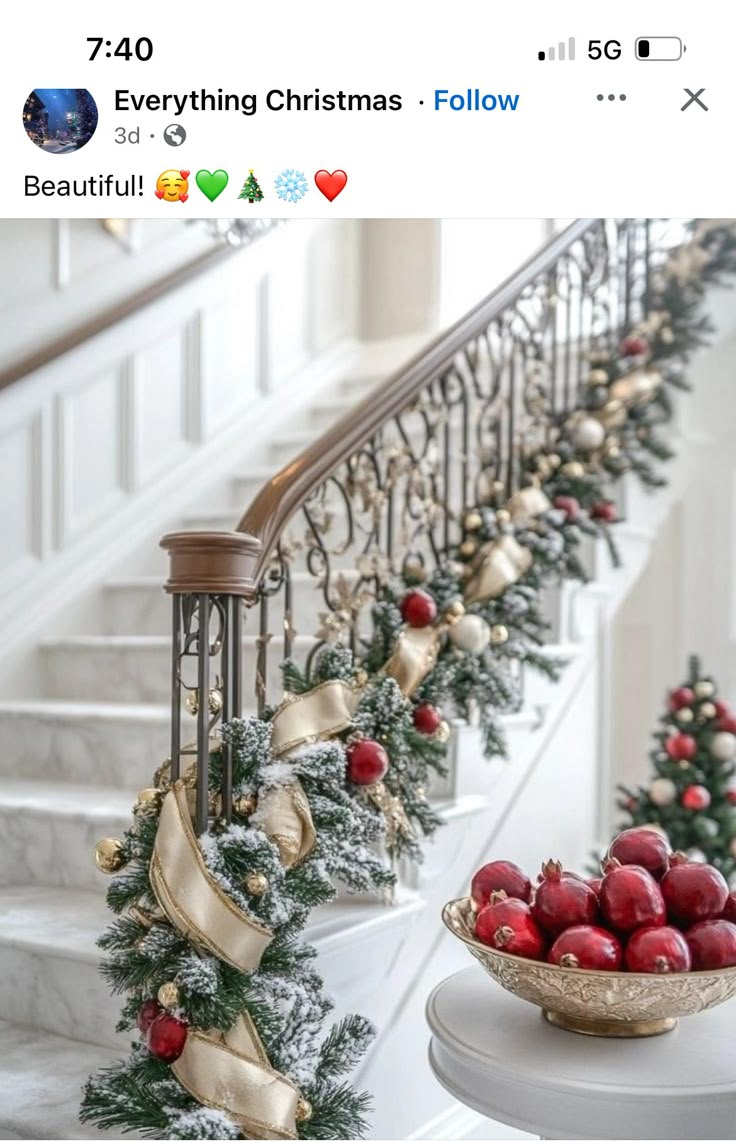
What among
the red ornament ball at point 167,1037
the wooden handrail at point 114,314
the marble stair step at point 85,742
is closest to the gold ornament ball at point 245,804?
the red ornament ball at point 167,1037

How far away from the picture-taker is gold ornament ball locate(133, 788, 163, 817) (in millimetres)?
1662

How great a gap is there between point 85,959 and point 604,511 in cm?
178

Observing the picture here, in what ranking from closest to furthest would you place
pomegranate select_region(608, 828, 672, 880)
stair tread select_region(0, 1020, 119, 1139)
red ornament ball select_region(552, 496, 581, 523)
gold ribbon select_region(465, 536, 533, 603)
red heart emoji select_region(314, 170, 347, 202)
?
1. pomegranate select_region(608, 828, 672, 880)
2. stair tread select_region(0, 1020, 119, 1139)
3. red heart emoji select_region(314, 170, 347, 202)
4. gold ribbon select_region(465, 536, 533, 603)
5. red ornament ball select_region(552, 496, 581, 523)

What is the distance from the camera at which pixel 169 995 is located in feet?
5.03

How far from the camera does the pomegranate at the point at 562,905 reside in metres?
1.37

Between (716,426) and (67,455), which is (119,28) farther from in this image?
(716,426)

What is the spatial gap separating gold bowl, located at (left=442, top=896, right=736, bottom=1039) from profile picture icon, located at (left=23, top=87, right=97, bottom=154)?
1.96 m

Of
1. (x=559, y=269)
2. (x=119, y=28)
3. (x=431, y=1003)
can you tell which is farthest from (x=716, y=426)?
(x=431, y=1003)

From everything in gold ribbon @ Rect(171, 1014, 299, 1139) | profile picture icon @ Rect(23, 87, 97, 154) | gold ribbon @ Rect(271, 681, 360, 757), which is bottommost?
gold ribbon @ Rect(171, 1014, 299, 1139)

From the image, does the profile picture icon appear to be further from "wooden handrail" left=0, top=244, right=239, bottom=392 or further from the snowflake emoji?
"wooden handrail" left=0, top=244, right=239, bottom=392

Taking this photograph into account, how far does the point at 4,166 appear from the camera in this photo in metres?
2.58

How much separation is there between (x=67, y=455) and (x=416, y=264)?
7.49 ft

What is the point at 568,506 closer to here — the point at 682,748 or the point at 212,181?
the point at 682,748

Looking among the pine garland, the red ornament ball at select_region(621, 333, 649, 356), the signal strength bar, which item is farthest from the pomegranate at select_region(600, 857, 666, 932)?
the red ornament ball at select_region(621, 333, 649, 356)
